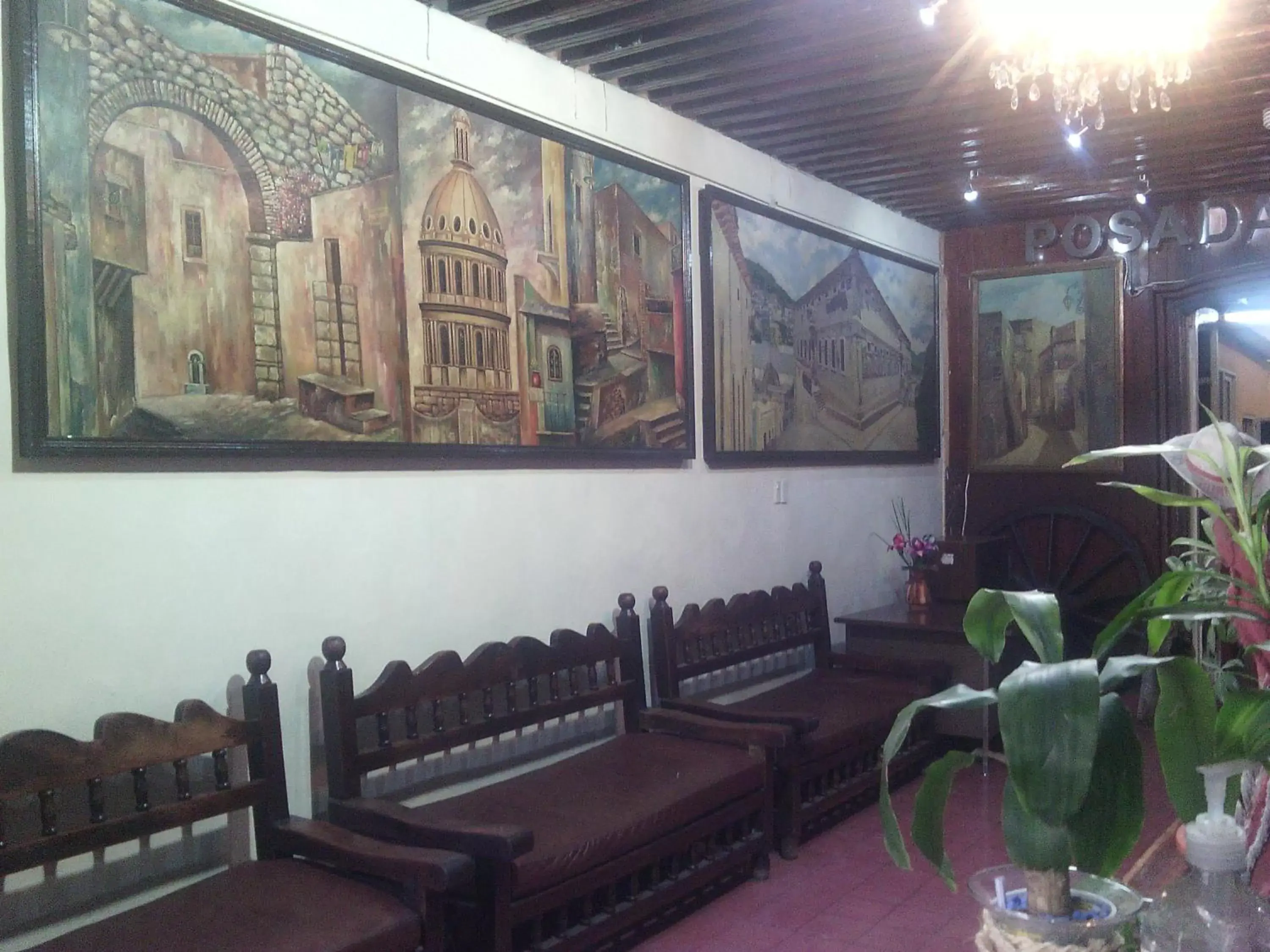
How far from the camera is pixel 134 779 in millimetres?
2383

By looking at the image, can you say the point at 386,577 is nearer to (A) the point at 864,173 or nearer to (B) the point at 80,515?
(B) the point at 80,515

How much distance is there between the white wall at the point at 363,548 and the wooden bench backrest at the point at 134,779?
0.16 m

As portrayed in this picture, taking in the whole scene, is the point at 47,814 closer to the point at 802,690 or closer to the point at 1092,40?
the point at 802,690

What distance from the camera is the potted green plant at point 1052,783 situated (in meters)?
1.09

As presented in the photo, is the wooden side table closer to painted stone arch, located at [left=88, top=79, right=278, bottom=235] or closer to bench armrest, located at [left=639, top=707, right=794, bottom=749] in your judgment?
bench armrest, located at [left=639, top=707, right=794, bottom=749]

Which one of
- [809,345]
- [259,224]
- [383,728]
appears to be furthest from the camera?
[809,345]

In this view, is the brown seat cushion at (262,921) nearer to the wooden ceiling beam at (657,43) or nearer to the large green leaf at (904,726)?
the large green leaf at (904,726)

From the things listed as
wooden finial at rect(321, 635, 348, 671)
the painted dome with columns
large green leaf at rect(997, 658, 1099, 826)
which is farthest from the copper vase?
large green leaf at rect(997, 658, 1099, 826)

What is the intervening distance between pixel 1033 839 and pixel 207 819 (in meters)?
2.14

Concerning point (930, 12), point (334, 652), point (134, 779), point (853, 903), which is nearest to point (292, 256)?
point (334, 652)

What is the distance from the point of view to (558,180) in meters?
3.79

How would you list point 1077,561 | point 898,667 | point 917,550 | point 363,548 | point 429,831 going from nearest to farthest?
1. point 429,831
2. point 363,548
3. point 898,667
4. point 917,550
5. point 1077,561

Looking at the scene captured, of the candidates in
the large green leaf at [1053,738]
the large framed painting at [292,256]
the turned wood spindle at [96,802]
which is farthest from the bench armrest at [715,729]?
the large green leaf at [1053,738]

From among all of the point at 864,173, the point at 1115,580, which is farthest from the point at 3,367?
the point at 1115,580
